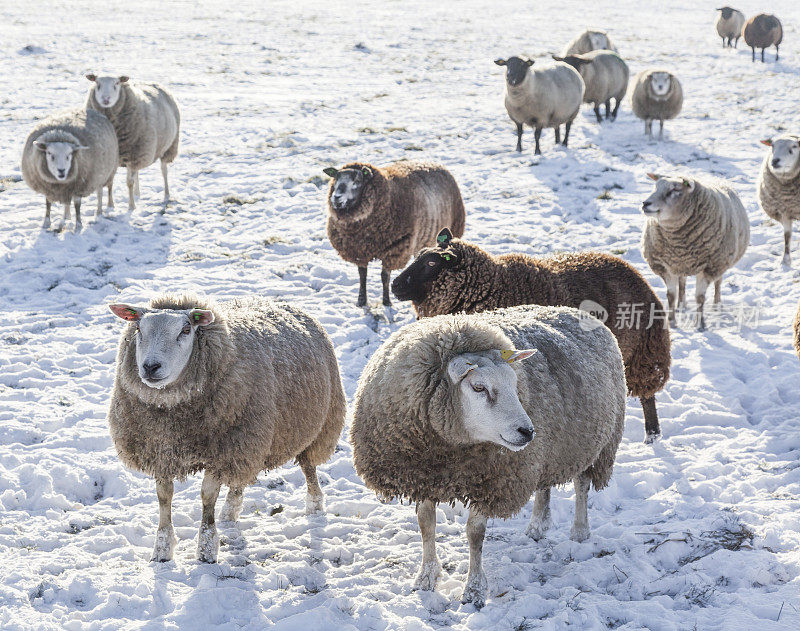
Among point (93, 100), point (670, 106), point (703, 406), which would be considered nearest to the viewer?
point (703, 406)

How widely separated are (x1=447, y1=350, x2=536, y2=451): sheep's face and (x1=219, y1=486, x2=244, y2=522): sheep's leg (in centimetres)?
186

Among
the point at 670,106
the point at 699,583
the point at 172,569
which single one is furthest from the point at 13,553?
the point at 670,106

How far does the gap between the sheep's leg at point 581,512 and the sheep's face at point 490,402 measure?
1.27 m

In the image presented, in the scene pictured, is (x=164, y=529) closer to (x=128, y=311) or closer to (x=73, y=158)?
(x=128, y=311)

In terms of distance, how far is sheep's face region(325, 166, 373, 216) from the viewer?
→ 8797 mm

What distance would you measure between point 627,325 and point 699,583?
2.33 metres

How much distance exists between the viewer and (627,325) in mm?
6402

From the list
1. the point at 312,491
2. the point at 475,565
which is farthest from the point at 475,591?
the point at 312,491

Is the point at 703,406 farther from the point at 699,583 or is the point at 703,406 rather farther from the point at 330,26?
the point at 330,26

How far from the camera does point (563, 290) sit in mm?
6316

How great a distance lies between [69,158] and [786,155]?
8943 millimetres

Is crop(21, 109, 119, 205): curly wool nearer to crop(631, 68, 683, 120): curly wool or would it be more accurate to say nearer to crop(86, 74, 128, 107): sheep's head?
crop(86, 74, 128, 107): sheep's head

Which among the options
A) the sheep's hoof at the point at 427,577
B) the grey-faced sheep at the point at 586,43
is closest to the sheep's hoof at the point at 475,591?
the sheep's hoof at the point at 427,577

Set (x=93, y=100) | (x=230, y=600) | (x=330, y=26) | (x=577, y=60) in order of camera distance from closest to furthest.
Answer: (x=230, y=600) → (x=93, y=100) → (x=577, y=60) → (x=330, y=26)
